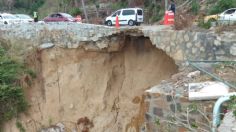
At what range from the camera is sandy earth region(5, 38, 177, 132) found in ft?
48.8

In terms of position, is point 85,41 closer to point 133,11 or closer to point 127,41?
point 127,41

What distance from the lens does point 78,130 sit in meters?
14.9

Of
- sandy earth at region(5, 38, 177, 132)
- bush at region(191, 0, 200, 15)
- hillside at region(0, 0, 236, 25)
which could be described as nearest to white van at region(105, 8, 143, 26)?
hillside at region(0, 0, 236, 25)

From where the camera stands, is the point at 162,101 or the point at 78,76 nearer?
the point at 162,101

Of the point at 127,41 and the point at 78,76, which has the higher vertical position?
the point at 127,41

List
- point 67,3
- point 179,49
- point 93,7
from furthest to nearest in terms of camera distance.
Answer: point 67,3 → point 93,7 → point 179,49

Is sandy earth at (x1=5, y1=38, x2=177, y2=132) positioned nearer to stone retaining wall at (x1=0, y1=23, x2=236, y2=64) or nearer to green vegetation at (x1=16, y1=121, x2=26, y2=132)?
green vegetation at (x1=16, y1=121, x2=26, y2=132)

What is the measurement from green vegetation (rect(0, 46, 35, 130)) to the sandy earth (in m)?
0.37

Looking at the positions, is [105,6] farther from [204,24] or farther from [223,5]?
[204,24]

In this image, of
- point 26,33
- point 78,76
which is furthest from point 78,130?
point 26,33

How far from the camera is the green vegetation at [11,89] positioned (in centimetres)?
1466

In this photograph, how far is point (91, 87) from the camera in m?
15.1

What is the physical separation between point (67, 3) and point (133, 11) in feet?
37.3

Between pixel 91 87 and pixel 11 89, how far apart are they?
2.73m
